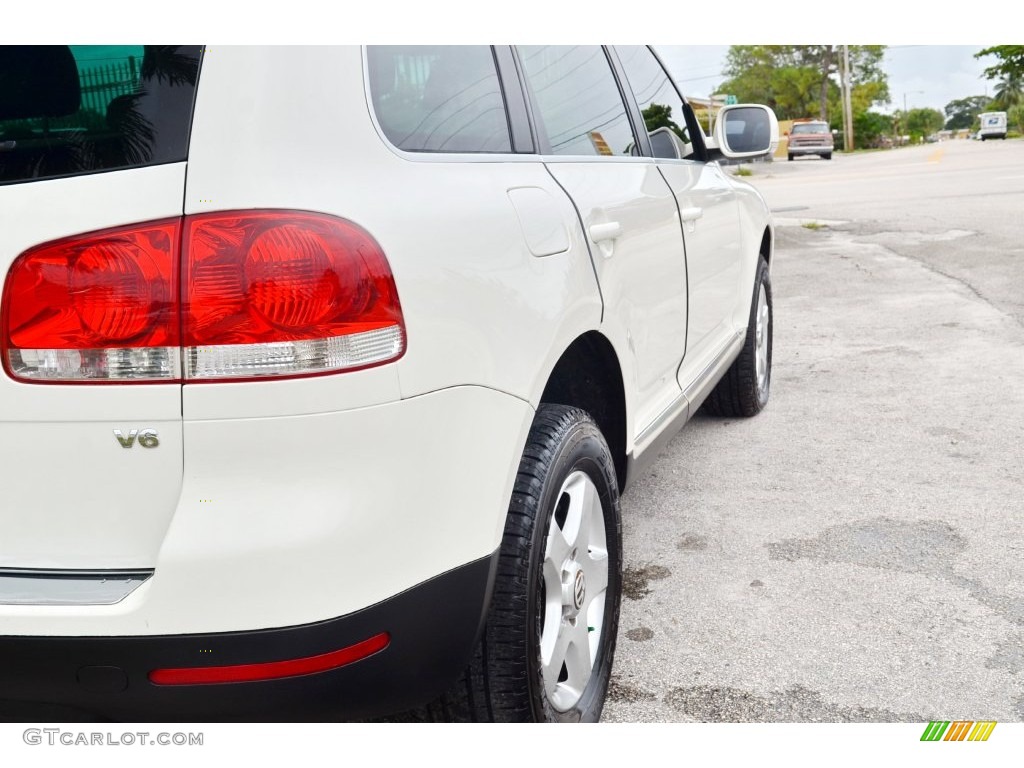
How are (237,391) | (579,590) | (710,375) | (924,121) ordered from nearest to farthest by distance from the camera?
(237,391)
(579,590)
(710,375)
(924,121)

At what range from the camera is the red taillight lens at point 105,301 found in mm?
1543

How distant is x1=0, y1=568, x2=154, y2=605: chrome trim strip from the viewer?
5.18ft

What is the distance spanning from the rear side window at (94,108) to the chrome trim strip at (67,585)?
0.62 m

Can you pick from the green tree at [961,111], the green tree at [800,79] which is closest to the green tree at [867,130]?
the green tree at [800,79]

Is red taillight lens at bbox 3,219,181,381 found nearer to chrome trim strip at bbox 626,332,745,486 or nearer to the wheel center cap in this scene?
the wheel center cap

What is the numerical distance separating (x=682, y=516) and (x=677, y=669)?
1.12 meters

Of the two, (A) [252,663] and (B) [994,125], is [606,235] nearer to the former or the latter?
(A) [252,663]

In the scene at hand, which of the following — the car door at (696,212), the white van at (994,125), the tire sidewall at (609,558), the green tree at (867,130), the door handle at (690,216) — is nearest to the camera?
the tire sidewall at (609,558)

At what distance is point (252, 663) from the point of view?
1594 mm

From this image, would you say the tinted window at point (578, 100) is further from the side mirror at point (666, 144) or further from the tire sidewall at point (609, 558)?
the tire sidewall at point (609, 558)

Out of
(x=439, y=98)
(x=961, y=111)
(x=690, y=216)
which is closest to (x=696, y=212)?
(x=690, y=216)

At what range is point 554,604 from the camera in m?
2.18

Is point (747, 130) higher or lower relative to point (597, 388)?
higher
